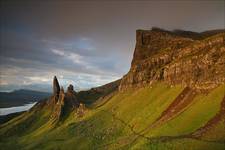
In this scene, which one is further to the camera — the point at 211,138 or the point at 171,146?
the point at 171,146

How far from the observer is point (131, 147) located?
651 ft

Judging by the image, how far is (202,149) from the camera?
15200 centimetres

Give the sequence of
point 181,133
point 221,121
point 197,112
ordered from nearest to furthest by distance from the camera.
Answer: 1. point 221,121
2. point 181,133
3. point 197,112

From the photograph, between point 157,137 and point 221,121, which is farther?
point 157,137

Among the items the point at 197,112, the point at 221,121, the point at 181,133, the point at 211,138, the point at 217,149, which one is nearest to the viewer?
the point at 217,149

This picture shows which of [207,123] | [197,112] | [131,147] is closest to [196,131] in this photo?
[207,123]

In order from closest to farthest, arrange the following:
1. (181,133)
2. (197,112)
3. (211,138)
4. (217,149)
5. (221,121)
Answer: (217,149)
(211,138)
(221,121)
(181,133)
(197,112)

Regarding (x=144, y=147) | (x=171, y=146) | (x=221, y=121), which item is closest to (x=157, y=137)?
(x=144, y=147)

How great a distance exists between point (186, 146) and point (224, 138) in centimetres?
1761

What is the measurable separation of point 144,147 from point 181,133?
68.7 feet

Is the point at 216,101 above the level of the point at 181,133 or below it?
above

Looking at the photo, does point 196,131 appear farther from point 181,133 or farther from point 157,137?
point 157,137

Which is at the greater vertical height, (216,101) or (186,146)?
(216,101)

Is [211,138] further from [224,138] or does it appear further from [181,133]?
[181,133]
